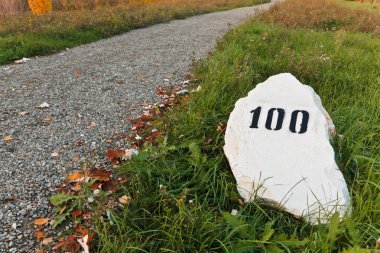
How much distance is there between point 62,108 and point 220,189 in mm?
2292

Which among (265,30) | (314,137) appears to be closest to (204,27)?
(265,30)

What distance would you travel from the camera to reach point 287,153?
216 centimetres

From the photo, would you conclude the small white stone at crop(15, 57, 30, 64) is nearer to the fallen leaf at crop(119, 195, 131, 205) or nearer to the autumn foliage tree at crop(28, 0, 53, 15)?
the fallen leaf at crop(119, 195, 131, 205)

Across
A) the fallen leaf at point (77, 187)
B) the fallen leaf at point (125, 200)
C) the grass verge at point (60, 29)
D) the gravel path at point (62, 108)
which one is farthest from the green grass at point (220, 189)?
the grass verge at point (60, 29)

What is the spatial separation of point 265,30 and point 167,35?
266 centimetres

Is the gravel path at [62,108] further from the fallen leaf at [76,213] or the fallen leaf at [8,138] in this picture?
the fallen leaf at [76,213]

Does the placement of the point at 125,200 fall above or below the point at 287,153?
below

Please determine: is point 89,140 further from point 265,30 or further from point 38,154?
point 265,30

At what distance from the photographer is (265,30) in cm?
657

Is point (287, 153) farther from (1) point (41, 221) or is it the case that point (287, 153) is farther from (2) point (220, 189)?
(1) point (41, 221)

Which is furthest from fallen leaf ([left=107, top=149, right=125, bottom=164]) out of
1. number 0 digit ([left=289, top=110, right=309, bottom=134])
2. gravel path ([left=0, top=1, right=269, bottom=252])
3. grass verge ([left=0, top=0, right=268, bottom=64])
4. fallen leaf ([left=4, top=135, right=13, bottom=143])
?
grass verge ([left=0, top=0, right=268, bottom=64])

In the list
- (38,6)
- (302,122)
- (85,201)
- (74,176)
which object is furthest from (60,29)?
(302,122)

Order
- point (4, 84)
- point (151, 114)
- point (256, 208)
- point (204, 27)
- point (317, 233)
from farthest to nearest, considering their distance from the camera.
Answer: point (204, 27) → point (4, 84) → point (151, 114) → point (256, 208) → point (317, 233)

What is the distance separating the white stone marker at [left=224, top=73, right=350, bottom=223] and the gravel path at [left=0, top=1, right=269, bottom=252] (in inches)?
50.0
